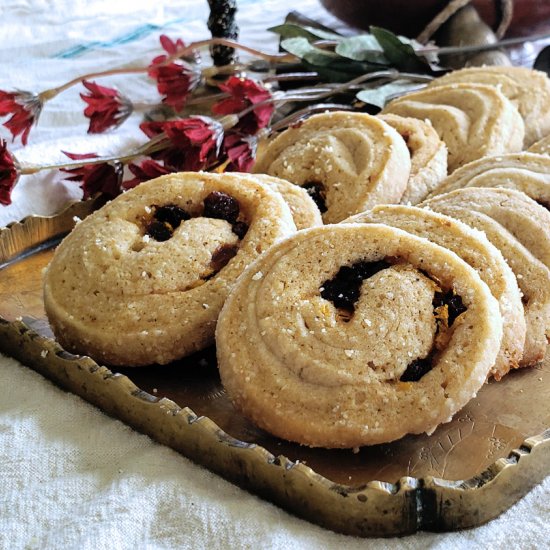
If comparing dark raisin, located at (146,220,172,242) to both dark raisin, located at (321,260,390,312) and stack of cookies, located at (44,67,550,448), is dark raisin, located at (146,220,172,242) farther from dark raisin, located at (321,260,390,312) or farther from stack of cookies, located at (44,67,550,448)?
dark raisin, located at (321,260,390,312)

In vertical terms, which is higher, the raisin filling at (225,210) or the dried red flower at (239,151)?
the raisin filling at (225,210)

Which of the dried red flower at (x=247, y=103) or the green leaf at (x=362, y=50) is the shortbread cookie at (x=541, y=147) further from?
the green leaf at (x=362, y=50)

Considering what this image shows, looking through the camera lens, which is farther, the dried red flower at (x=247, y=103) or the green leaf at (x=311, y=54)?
the green leaf at (x=311, y=54)

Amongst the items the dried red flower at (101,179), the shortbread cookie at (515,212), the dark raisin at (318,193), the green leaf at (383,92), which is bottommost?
the dried red flower at (101,179)

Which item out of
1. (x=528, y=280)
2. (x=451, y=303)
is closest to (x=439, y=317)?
(x=451, y=303)

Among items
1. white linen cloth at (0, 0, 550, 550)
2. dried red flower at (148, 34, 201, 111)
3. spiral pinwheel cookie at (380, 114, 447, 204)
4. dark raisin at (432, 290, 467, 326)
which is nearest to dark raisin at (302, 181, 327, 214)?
spiral pinwheel cookie at (380, 114, 447, 204)

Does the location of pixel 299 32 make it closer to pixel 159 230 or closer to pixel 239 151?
pixel 239 151

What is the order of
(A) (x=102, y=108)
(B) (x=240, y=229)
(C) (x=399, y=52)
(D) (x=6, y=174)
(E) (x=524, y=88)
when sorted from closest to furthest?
(B) (x=240, y=229), (D) (x=6, y=174), (E) (x=524, y=88), (A) (x=102, y=108), (C) (x=399, y=52)

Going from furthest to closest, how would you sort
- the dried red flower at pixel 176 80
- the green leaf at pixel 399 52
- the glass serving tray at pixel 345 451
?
the green leaf at pixel 399 52 → the dried red flower at pixel 176 80 → the glass serving tray at pixel 345 451

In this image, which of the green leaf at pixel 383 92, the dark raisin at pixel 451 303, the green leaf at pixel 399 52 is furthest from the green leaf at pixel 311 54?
the dark raisin at pixel 451 303
